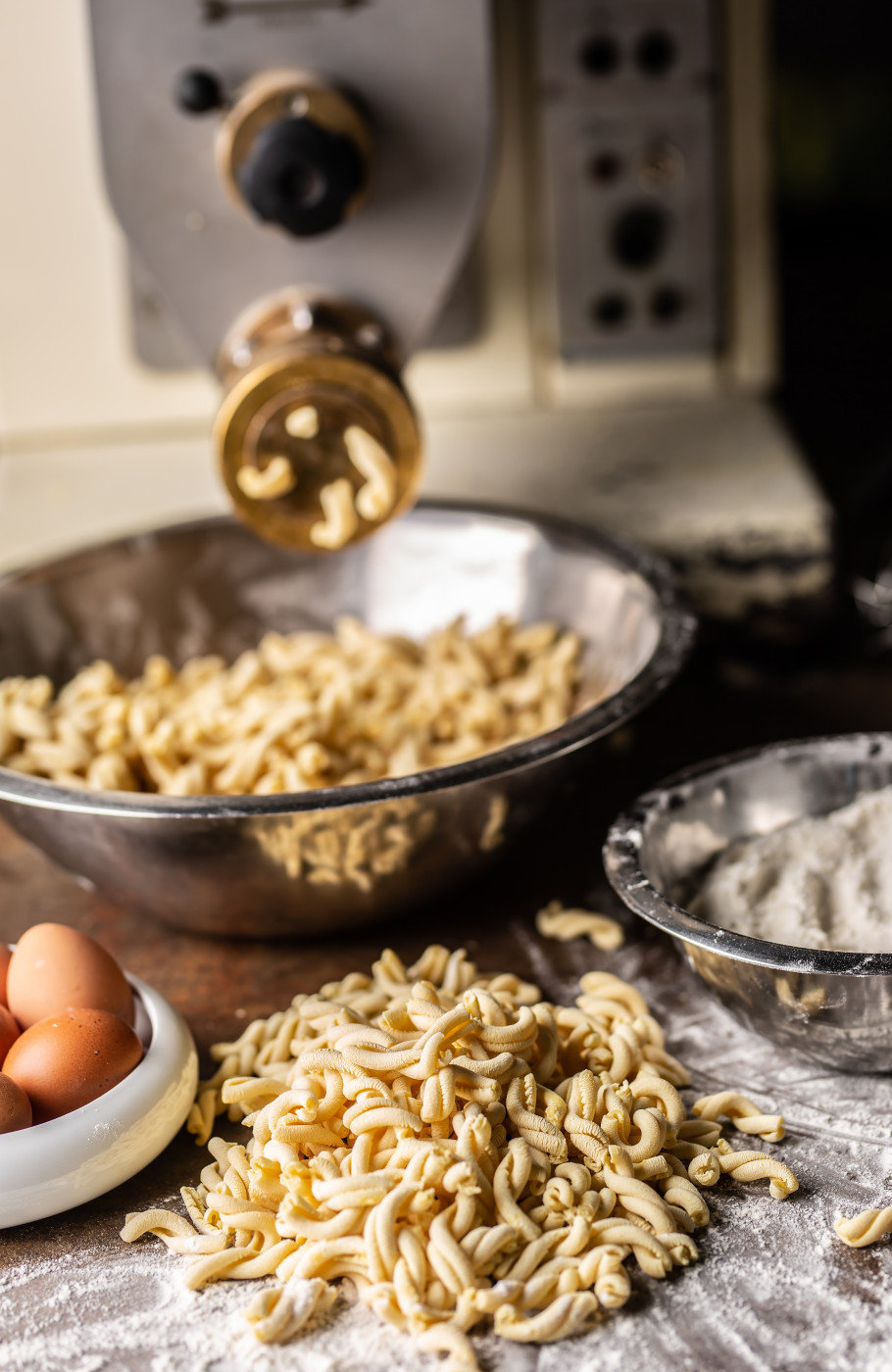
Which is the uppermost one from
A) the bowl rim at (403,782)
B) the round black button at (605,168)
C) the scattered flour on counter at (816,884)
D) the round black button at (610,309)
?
the round black button at (605,168)

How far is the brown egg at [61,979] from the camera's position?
41.5 inches

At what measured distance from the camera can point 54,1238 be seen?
0.97m

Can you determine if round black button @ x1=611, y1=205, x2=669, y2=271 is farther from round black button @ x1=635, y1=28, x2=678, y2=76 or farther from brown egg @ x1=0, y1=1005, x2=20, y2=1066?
brown egg @ x1=0, y1=1005, x2=20, y2=1066

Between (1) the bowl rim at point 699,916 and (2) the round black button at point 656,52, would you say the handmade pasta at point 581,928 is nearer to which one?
(1) the bowl rim at point 699,916

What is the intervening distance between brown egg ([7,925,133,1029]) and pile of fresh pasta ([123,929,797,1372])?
0.35 feet

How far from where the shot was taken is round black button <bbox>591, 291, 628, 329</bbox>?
182 centimetres

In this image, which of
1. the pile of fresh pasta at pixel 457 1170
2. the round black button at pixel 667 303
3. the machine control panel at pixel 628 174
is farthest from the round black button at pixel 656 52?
the pile of fresh pasta at pixel 457 1170

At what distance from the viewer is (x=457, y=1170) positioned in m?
0.91

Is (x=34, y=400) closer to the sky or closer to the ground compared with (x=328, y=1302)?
closer to the sky

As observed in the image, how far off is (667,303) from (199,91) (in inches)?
29.9

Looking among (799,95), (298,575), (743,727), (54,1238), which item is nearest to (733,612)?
(743,727)

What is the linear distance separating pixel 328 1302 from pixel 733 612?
103 cm

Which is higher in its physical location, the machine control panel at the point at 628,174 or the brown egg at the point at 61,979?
the machine control panel at the point at 628,174

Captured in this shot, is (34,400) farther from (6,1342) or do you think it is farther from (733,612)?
(6,1342)
